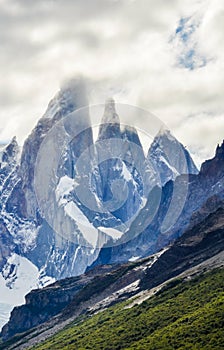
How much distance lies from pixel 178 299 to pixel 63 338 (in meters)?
38.3

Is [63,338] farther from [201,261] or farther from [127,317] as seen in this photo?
[201,261]

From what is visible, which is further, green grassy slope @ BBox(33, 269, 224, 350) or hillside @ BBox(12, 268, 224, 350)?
hillside @ BBox(12, 268, 224, 350)

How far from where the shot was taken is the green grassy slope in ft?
391

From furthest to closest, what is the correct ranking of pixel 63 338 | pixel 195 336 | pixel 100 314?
pixel 100 314, pixel 63 338, pixel 195 336

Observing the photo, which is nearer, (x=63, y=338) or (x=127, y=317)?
(x=127, y=317)

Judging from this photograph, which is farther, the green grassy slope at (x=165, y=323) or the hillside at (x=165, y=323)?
the hillside at (x=165, y=323)

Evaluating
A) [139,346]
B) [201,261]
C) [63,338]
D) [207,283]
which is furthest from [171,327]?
[201,261]

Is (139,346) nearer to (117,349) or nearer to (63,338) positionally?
(117,349)

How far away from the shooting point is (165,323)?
137625 mm

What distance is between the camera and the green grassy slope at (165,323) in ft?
391

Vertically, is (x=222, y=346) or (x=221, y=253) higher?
(x=221, y=253)

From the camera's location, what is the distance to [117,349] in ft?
442

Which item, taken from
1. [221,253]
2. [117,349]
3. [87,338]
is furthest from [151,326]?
[221,253]

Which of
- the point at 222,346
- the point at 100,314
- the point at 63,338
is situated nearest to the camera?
the point at 222,346
